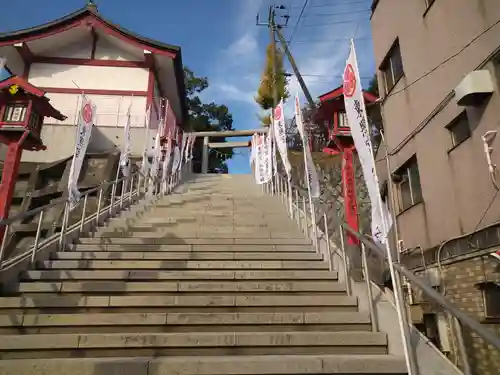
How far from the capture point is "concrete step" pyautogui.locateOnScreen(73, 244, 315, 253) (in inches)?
229

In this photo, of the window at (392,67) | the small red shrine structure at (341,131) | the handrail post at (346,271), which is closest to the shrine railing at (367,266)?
the handrail post at (346,271)

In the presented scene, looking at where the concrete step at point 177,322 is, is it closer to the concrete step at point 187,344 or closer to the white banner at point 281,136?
the concrete step at point 187,344

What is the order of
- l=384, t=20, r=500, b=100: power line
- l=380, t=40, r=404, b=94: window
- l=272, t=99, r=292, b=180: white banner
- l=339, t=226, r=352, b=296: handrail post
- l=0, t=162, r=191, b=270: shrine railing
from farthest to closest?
l=380, t=40, r=404, b=94: window < l=272, t=99, r=292, b=180: white banner < l=384, t=20, r=500, b=100: power line < l=0, t=162, r=191, b=270: shrine railing < l=339, t=226, r=352, b=296: handrail post

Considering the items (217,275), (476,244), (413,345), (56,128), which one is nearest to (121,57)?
(56,128)

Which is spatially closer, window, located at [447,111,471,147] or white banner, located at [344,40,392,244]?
white banner, located at [344,40,392,244]

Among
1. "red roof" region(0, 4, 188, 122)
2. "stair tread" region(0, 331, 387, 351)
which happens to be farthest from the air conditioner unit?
"red roof" region(0, 4, 188, 122)

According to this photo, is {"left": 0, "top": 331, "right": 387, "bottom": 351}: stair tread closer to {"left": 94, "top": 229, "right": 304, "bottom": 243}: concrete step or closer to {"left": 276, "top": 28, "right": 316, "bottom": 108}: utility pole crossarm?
{"left": 94, "top": 229, "right": 304, "bottom": 243}: concrete step

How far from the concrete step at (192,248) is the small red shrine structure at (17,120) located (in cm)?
324

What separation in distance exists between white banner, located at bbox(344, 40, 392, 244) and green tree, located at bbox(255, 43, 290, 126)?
66.6ft

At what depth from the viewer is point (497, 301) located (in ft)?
19.0

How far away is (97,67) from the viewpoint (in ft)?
56.4

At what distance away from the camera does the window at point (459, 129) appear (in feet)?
22.0

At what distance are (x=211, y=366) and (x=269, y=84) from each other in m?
24.4

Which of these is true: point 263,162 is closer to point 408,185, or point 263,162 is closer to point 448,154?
point 408,185
